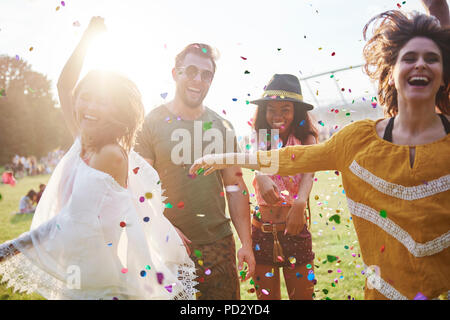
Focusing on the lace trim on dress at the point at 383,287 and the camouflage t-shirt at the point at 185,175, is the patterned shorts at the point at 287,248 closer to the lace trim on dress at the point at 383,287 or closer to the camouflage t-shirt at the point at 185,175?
the camouflage t-shirt at the point at 185,175

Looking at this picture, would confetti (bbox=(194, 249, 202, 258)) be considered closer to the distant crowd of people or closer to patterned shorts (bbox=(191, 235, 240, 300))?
patterned shorts (bbox=(191, 235, 240, 300))

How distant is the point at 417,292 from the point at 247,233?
149 cm

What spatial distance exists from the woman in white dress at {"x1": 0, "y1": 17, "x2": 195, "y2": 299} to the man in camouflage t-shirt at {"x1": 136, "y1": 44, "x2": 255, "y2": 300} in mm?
365

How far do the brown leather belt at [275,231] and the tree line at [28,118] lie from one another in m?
35.7

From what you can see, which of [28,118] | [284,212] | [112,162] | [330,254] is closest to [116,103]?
[112,162]

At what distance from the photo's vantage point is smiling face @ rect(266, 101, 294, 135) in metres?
3.59

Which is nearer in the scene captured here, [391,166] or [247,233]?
[391,166]

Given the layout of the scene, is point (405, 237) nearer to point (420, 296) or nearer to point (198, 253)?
point (420, 296)

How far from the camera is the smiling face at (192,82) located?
3.11m

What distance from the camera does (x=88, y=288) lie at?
81.3 inches

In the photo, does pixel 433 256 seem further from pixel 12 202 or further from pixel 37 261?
pixel 12 202

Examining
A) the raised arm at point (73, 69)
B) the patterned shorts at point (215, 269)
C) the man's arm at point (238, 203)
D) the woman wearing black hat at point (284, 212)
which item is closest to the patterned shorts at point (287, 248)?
the woman wearing black hat at point (284, 212)

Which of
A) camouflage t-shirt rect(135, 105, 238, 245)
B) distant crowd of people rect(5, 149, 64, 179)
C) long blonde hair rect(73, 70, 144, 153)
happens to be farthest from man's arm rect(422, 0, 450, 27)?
distant crowd of people rect(5, 149, 64, 179)
